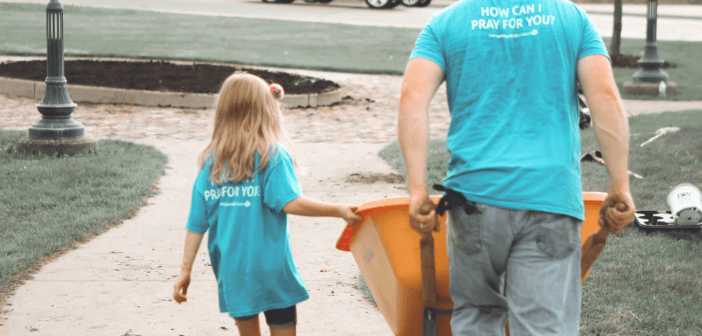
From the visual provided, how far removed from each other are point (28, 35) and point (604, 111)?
21.4m

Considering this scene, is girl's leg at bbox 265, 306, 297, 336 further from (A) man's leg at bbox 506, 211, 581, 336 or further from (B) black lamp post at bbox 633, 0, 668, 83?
(B) black lamp post at bbox 633, 0, 668, 83

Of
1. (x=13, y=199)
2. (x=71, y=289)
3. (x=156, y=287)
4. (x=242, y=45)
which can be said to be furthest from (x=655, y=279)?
(x=242, y=45)

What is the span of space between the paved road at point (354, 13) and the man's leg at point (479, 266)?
24.9 metres

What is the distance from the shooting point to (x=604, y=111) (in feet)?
7.40

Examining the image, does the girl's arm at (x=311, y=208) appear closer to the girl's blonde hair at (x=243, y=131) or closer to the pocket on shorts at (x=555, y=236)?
the girl's blonde hair at (x=243, y=131)

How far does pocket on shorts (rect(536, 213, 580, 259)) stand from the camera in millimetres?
2203

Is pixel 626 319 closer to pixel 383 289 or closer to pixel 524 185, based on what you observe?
pixel 383 289

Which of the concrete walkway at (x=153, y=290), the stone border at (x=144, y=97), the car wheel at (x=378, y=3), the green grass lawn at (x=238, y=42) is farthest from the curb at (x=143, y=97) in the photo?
the car wheel at (x=378, y=3)

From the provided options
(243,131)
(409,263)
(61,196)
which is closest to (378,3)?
A: (61,196)

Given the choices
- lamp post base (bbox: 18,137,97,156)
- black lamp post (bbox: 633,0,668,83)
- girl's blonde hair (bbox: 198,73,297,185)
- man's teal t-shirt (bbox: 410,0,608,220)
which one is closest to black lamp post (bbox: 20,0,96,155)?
lamp post base (bbox: 18,137,97,156)

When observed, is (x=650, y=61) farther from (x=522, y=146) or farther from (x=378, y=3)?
(x=378, y=3)

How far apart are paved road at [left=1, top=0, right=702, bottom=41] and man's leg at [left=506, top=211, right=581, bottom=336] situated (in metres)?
24.9

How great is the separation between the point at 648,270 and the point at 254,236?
274cm

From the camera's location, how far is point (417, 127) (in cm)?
229
